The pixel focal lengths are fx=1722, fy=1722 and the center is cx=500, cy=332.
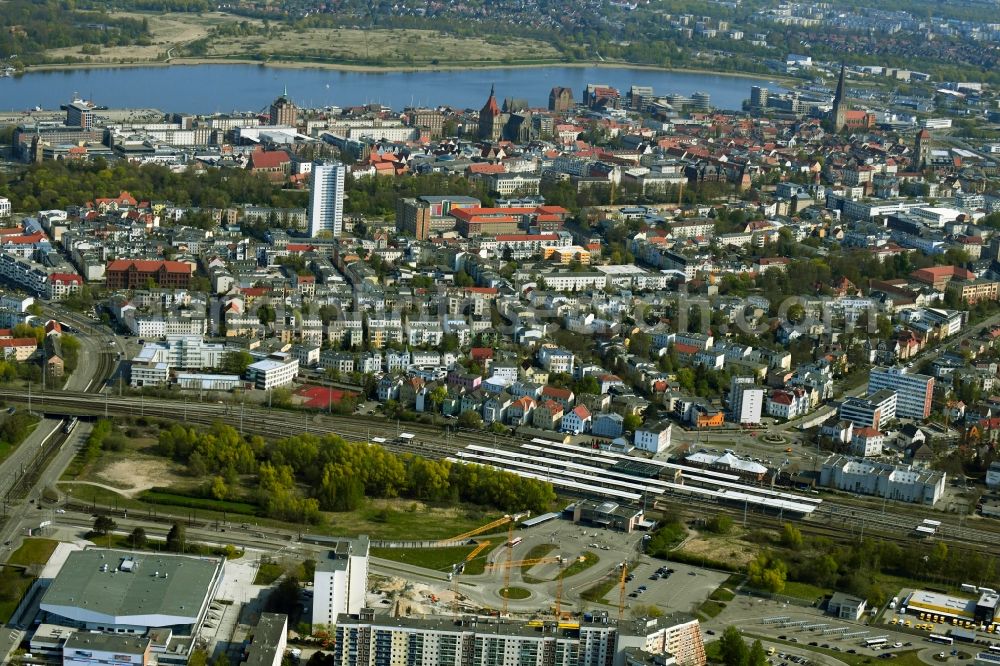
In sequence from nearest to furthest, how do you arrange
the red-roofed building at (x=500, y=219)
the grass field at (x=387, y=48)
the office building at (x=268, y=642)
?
the office building at (x=268, y=642) → the red-roofed building at (x=500, y=219) → the grass field at (x=387, y=48)

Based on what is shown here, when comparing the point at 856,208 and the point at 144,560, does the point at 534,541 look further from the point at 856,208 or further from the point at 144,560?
the point at 856,208

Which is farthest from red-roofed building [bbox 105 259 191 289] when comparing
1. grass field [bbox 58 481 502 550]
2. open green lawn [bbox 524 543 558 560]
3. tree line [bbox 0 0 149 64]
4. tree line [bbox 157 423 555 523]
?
tree line [bbox 0 0 149 64]

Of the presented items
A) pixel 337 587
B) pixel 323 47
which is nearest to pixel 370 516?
pixel 337 587

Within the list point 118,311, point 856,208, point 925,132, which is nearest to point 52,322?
point 118,311

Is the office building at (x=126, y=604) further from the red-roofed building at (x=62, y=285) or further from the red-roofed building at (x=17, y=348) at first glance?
the red-roofed building at (x=62, y=285)

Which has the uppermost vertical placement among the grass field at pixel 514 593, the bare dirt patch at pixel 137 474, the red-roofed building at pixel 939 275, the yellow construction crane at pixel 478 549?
the red-roofed building at pixel 939 275

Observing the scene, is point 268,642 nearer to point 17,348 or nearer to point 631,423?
point 631,423

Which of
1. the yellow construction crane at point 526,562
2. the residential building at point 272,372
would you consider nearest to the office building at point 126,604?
the yellow construction crane at point 526,562
